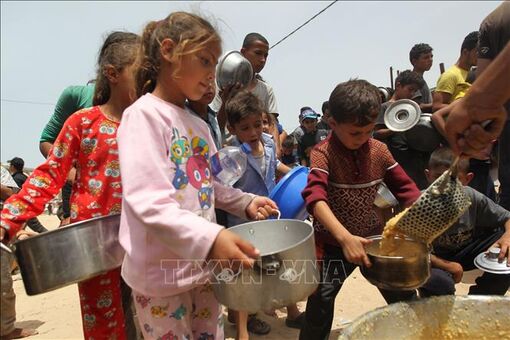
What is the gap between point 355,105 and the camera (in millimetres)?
2027

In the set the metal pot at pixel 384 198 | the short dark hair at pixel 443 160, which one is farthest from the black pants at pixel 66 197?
the short dark hair at pixel 443 160

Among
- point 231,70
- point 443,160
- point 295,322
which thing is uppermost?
point 231,70

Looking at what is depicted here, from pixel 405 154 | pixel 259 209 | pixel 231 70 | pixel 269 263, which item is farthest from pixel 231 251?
Result: pixel 405 154

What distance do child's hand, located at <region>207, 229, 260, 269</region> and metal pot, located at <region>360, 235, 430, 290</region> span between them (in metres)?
0.66


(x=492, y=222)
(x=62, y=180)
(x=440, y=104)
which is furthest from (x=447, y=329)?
(x=440, y=104)

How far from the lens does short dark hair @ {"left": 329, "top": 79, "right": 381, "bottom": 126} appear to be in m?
2.03

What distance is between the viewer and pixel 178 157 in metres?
1.39

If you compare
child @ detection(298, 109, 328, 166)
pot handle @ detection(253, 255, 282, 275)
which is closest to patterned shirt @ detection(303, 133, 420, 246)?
pot handle @ detection(253, 255, 282, 275)

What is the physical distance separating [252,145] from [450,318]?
1.63 metres

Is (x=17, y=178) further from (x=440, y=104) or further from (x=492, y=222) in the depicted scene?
(x=492, y=222)

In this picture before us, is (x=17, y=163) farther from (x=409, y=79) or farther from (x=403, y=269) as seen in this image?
(x=403, y=269)

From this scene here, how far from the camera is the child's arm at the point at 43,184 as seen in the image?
1.49m

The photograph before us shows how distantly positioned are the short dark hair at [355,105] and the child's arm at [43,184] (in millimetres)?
1177

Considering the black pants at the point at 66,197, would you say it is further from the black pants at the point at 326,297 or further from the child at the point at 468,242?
the child at the point at 468,242
